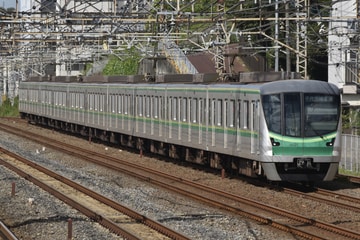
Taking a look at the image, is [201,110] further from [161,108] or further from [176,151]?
[161,108]

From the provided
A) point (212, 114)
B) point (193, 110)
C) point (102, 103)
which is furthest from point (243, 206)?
point (102, 103)

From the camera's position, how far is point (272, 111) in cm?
1727

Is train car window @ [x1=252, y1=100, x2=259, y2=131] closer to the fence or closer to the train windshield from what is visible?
the train windshield

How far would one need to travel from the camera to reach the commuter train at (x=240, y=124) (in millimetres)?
17172

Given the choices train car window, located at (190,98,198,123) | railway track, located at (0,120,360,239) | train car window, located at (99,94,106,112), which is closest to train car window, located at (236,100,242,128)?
railway track, located at (0,120,360,239)

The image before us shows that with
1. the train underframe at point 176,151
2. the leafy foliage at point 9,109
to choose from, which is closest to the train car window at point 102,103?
the train underframe at point 176,151

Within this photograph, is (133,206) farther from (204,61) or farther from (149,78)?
(204,61)

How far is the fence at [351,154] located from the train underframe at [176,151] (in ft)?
10.8

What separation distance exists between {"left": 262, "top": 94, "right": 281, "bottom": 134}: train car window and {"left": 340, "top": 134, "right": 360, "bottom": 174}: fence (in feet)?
17.3

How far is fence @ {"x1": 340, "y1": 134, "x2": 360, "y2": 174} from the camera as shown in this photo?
2209 cm

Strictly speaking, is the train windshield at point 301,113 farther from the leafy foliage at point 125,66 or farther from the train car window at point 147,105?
the leafy foliage at point 125,66

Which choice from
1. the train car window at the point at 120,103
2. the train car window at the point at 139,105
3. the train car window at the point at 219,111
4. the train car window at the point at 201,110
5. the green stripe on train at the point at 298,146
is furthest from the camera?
the train car window at the point at 120,103

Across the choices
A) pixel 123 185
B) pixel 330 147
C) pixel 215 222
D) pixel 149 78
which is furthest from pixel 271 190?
pixel 149 78

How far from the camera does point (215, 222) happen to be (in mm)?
13242
